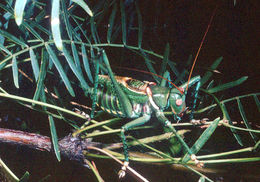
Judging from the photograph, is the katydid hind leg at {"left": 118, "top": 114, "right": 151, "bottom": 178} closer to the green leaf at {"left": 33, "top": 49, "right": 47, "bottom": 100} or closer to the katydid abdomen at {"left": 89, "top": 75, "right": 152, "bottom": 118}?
the katydid abdomen at {"left": 89, "top": 75, "right": 152, "bottom": 118}

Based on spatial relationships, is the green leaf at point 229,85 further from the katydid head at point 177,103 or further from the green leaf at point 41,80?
the green leaf at point 41,80

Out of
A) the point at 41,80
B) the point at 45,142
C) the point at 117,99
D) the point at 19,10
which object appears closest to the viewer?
the point at 19,10

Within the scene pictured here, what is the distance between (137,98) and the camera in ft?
3.20

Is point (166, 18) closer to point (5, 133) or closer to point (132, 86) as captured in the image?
point (132, 86)

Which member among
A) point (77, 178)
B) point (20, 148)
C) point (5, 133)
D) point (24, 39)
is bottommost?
point (77, 178)

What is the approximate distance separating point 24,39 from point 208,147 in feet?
2.65

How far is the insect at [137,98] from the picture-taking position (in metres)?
0.88

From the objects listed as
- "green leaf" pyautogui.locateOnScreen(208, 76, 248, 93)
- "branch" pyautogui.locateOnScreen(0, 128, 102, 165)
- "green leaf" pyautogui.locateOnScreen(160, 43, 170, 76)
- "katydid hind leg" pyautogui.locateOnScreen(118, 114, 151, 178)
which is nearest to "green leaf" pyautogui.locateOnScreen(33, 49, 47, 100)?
"branch" pyautogui.locateOnScreen(0, 128, 102, 165)

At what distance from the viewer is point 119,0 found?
2.94 ft

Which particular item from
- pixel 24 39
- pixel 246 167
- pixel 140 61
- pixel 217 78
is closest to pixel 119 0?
pixel 140 61

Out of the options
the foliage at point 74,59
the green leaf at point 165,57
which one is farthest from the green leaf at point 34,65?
the green leaf at point 165,57

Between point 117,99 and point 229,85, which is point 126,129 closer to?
point 117,99

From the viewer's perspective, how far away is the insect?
0.88 m

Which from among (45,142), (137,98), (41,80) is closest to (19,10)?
(41,80)
